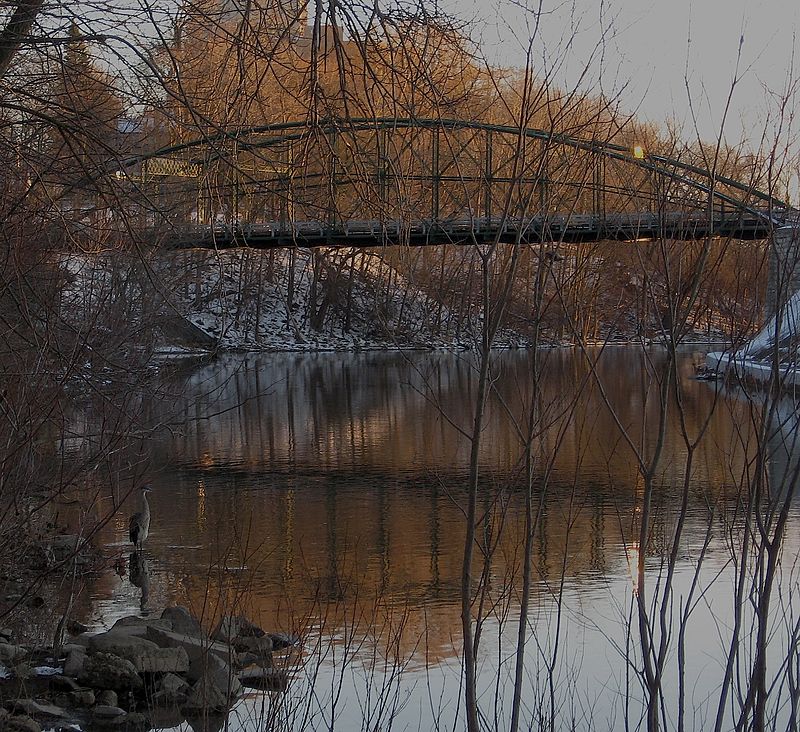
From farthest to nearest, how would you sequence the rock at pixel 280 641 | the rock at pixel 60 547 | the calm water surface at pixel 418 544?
the rock at pixel 60 547 → the rock at pixel 280 641 → the calm water surface at pixel 418 544

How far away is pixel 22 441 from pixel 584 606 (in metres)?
6.10

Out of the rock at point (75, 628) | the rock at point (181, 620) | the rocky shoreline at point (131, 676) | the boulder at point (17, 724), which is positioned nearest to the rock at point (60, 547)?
the rock at point (75, 628)

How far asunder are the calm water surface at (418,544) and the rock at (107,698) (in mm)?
890

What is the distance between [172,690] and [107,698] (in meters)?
0.45

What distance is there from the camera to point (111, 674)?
8.29 meters

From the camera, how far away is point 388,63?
508 centimetres

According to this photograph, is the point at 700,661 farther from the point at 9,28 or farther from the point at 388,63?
the point at 9,28

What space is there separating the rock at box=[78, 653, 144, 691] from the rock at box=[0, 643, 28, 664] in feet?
1.79

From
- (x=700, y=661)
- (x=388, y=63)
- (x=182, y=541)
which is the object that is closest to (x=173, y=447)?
(x=182, y=541)

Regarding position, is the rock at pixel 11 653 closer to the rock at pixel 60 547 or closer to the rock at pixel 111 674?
the rock at pixel 111 674

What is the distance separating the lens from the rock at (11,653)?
847 centimetres

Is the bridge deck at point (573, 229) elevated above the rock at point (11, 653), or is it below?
above

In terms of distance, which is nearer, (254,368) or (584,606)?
(584,606)

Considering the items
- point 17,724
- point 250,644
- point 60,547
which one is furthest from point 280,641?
point 60,547
